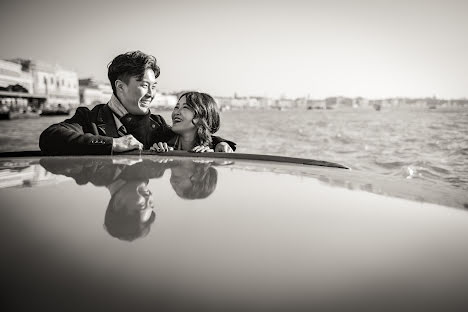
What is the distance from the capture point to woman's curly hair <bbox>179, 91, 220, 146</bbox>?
230 cm

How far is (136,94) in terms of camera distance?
2.39 meters

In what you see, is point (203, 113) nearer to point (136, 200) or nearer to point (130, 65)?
point (130, 65)

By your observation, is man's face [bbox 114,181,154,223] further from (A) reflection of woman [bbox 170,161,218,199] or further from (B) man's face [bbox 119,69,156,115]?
(B) man's face [bbox 119,69,156,115]

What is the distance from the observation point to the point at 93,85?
227 ft

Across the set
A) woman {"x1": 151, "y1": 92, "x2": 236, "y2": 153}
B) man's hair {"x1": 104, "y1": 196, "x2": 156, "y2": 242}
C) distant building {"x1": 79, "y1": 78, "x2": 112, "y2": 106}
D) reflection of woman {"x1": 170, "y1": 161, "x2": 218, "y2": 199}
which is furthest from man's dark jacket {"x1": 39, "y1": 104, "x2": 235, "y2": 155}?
distant building {"x1": 79, "y1": 78, "x2": 112, "y2": 106}

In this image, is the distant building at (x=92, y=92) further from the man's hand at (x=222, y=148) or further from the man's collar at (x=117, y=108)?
Result: the man's hand at (x=222, y=148)

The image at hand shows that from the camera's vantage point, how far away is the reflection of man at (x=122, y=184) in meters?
0.64

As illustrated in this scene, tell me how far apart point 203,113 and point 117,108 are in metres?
0.56

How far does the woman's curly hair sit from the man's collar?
1.23 feet

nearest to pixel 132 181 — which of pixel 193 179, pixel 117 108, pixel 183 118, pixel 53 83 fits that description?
pixel 193 179

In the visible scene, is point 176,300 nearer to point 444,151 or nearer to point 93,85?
point 444,151

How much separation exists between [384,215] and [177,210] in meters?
0.43

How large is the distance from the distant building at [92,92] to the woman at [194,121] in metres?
64.7

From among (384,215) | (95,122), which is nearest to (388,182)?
(384,215)
